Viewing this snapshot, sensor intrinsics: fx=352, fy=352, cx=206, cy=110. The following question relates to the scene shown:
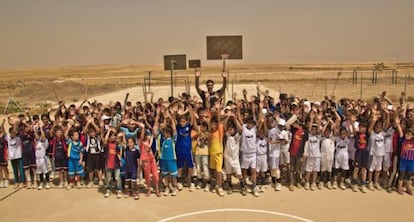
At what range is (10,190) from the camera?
7910 millimetres

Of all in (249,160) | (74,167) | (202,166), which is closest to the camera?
(249,160)

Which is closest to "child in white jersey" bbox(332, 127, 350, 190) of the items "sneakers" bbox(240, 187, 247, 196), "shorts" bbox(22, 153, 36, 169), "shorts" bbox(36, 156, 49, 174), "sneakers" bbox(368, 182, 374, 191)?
"sneakers" bbox(368, 182, 374, 191)

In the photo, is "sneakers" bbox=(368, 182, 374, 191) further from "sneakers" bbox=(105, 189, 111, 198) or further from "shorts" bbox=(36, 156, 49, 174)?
"shorts" bbox=(36, 156, 49, 174)

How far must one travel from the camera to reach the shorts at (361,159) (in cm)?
744

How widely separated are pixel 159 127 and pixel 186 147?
76cm

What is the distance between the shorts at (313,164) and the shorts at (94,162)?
451 cm

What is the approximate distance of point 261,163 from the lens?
7.50 m

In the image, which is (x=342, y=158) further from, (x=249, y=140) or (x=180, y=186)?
(x=180, y=186)

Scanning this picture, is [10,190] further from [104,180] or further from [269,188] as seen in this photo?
[269,188]

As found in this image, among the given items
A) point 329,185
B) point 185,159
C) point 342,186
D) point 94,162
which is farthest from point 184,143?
point 342,186

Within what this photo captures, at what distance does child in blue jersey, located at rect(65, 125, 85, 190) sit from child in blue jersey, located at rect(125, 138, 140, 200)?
4.02 feet

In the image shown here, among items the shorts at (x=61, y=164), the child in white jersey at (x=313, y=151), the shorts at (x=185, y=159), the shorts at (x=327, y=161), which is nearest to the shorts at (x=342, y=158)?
the shorts at (x=327, y=161)

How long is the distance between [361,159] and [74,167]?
626 centimetres

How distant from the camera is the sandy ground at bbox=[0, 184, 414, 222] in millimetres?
6449
